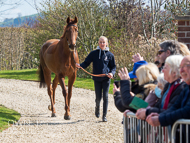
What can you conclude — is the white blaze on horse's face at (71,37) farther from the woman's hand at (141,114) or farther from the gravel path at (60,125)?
the woman's hand at (141,114)

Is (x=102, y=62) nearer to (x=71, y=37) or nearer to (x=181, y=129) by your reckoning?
(x=71, y=37)

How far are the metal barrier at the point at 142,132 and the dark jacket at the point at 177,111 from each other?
0.18 metres

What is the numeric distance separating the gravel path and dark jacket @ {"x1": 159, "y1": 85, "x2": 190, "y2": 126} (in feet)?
8.71

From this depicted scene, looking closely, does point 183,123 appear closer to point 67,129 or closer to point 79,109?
point 67,129

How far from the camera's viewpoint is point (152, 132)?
2.63m

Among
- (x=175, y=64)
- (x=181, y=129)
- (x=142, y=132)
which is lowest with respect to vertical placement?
(x=142, y=132)

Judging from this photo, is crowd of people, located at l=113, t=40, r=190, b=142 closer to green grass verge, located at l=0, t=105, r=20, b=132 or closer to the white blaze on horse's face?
the white blaze on horse's face

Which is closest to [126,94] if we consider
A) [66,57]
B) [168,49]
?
[168,49]

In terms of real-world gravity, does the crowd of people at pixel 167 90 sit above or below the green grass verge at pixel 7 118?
above

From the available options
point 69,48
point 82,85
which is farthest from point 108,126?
point 82,85

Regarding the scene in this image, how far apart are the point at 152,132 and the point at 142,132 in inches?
7.2

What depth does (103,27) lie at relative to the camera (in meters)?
15.6

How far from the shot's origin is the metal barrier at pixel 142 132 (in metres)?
2.51

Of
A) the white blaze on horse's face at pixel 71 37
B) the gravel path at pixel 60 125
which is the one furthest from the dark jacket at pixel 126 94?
the white blaze on horse's face at pixel 71 37
